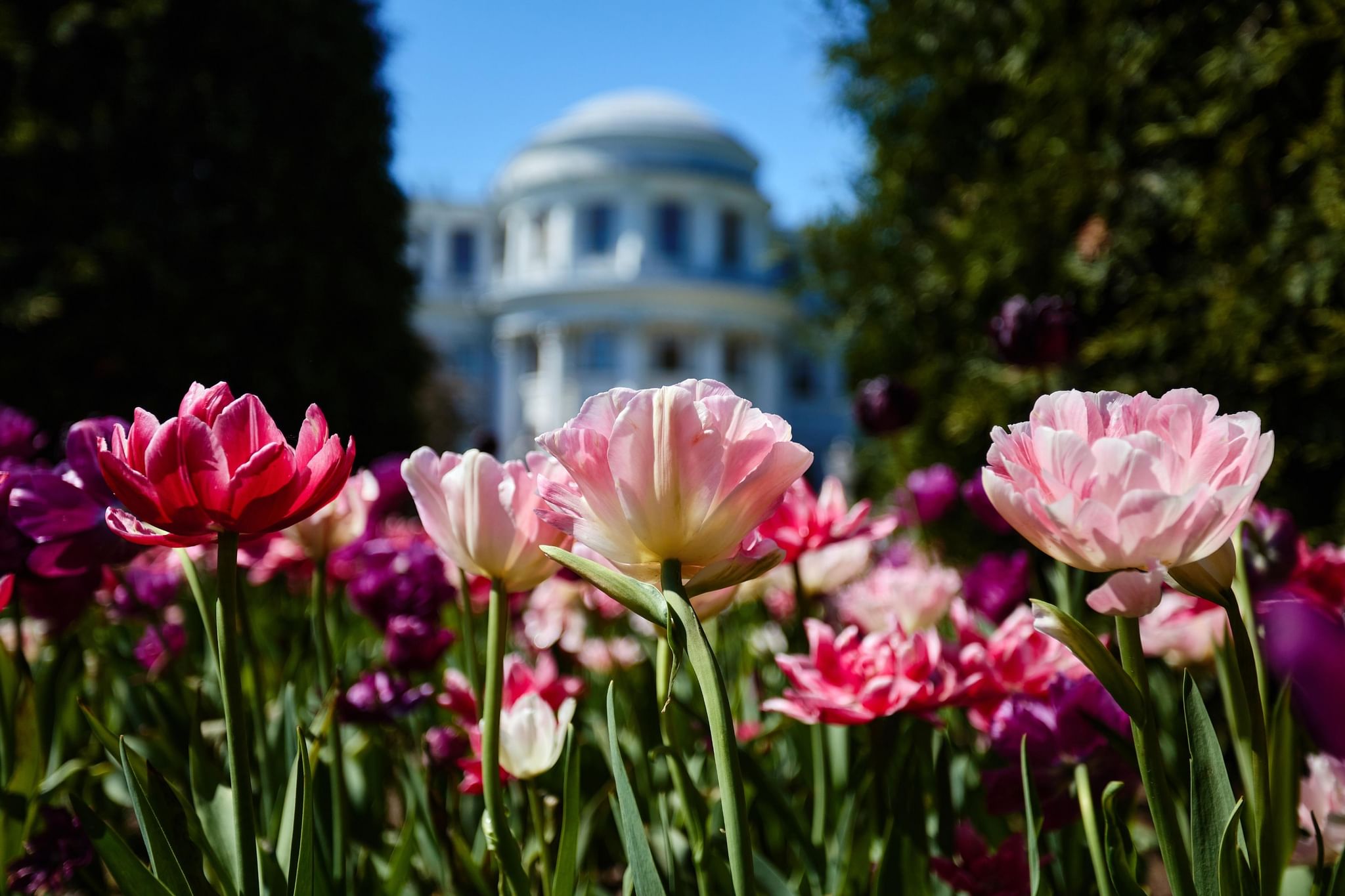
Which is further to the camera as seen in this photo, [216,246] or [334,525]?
[216,246]

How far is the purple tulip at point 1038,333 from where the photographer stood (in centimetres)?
134

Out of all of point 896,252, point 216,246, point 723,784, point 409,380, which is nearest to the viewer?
point 723,784

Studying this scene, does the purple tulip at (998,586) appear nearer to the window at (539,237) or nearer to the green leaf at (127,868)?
the green leaf at (127,868)

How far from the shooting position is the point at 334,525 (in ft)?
2.90

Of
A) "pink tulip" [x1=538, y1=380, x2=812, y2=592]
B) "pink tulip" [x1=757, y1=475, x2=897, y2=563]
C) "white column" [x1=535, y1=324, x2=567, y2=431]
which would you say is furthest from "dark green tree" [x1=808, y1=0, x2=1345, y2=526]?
"white column" [x1=535, y1=324, x2=567, y2=431]

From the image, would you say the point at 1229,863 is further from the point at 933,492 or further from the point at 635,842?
the point at 933,492

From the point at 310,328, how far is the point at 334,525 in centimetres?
454

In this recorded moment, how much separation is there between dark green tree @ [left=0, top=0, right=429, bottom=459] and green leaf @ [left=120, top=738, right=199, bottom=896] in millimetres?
4350

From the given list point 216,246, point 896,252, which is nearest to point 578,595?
point 896,252

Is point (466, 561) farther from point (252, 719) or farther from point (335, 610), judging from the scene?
point (335, 610)

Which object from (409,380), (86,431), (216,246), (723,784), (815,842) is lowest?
(815,842)

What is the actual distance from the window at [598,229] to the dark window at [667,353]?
2.40 m

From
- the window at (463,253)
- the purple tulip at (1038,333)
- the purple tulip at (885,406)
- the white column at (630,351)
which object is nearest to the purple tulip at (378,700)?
the purple tulip at (1038,333)

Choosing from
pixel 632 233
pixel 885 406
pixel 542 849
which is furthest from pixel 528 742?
pixel 632 233
